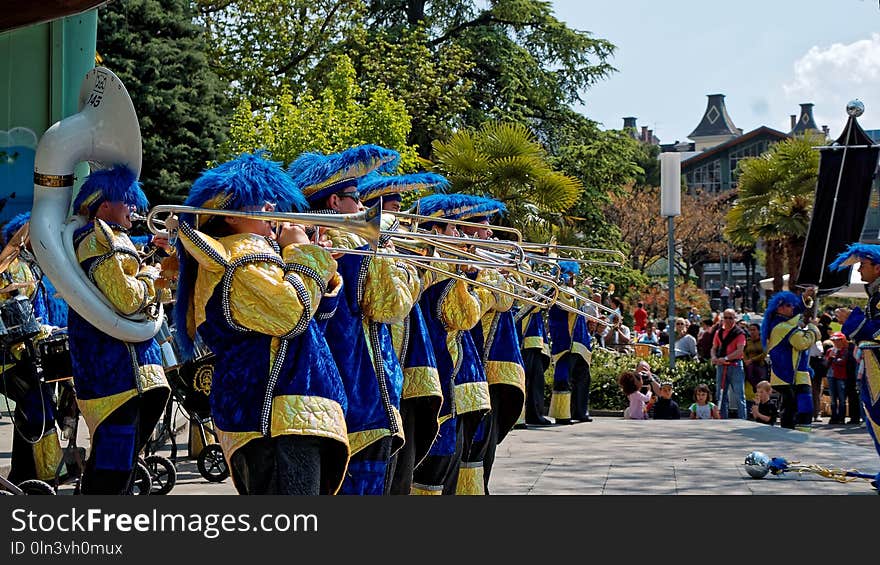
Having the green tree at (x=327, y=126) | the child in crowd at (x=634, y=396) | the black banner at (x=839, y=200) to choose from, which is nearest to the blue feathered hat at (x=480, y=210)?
the child in crowd at (x=634, y=396)

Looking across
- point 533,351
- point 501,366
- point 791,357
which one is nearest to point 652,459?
point 533,351

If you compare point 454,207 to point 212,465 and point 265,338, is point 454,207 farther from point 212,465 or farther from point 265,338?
point 212,465

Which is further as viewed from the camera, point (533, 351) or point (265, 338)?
point (533, 351)

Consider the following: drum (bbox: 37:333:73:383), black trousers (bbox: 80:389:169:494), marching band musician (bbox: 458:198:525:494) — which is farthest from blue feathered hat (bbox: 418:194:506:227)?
drum (bbox: 37:333:73:383)

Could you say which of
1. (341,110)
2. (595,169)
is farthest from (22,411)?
(595,169)

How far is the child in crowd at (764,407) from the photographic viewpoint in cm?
1527

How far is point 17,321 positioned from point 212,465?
6.08 feet

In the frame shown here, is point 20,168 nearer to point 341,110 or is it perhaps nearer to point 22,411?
point 22,411

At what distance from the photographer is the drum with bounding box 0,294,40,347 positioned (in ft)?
25.4

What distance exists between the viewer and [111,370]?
6.19 m

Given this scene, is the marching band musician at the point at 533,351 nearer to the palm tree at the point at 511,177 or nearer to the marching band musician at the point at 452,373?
the palm tree at the point at 511,177

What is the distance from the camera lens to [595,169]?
33438 mm

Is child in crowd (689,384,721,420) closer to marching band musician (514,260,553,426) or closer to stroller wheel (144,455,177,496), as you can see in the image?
marching band musician (514,260,553,426)

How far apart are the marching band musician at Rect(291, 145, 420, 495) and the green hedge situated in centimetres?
1281
